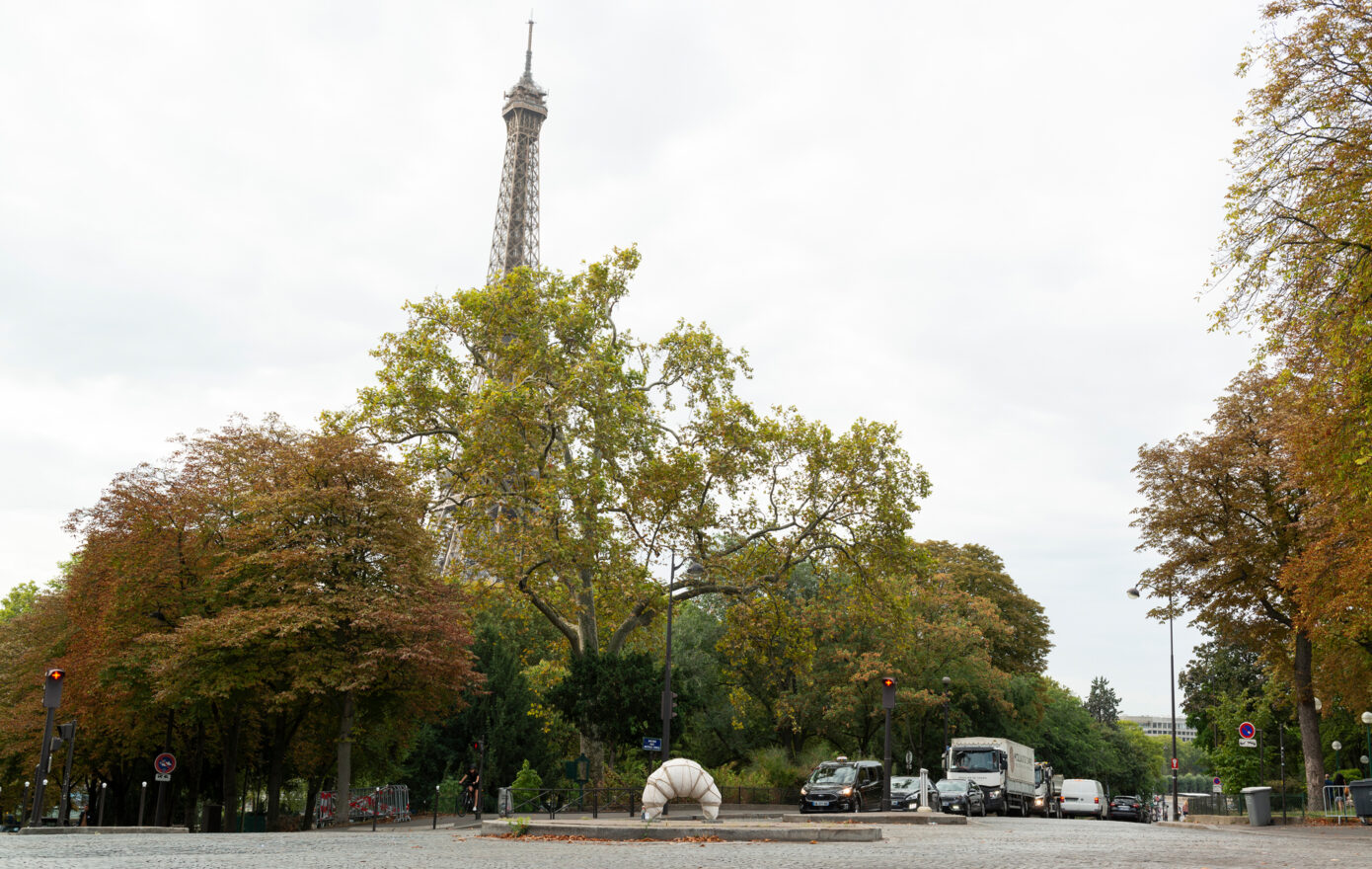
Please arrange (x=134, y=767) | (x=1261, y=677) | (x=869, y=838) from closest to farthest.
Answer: (x=869, y=838), (x=134, y=767), (x=1261, y=677)

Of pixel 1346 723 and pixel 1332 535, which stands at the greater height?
pixel 1332 535

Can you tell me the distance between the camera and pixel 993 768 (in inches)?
1578

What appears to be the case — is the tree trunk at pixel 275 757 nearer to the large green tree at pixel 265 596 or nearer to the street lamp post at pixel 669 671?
the large green tree at pixel 265 596

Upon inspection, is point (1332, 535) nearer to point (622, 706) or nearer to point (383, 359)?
point (622, 706)

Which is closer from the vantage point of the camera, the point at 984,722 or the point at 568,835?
the point at 568,835

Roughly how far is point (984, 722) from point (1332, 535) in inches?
1152

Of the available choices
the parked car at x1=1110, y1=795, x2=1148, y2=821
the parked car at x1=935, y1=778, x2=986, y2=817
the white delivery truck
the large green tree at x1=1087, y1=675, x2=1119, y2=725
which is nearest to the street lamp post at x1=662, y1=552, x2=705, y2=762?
the parked car at x1=935, y1=778, x2=986, y2=817

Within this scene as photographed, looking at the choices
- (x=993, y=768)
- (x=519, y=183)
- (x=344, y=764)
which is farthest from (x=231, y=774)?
(x=519, y=183)

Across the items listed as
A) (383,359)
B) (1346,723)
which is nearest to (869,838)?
(383,359)

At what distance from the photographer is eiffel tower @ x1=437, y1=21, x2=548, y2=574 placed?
75.8 meters

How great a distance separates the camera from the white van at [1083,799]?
1722 inches

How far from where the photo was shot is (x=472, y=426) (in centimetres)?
3112

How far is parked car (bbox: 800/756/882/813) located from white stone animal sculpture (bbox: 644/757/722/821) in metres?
10.8

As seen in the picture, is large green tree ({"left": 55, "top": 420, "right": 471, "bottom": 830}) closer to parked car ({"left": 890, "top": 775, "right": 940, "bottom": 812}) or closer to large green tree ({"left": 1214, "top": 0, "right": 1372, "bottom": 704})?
parked car ({"left": 890, "top": 775, "right": 940, "bottom": 812})
